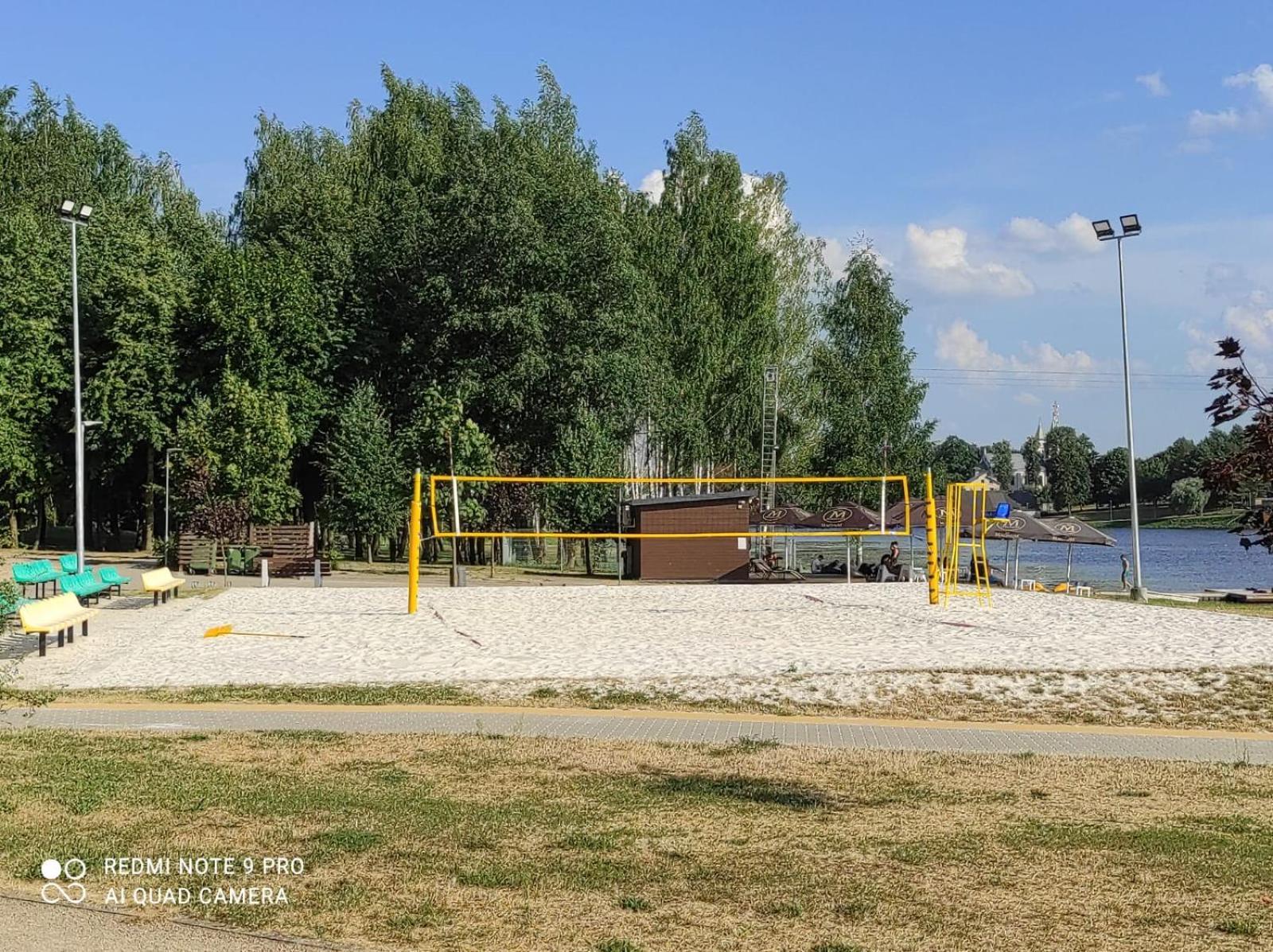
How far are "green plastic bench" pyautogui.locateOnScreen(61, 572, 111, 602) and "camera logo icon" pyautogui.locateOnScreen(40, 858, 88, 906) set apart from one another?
14936 millimetres

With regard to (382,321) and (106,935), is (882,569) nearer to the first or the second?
(382,321)

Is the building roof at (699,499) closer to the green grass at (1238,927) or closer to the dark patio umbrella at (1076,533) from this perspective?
the dark patio umbrella at (1076,533)

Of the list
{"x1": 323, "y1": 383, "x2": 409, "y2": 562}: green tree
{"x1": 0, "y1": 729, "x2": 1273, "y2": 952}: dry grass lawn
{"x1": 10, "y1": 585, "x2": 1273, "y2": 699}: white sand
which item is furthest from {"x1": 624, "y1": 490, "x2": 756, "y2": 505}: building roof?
{"x1": 0, "y1": 729, "x2": 1273, "y2": 952}: dry grass lawn

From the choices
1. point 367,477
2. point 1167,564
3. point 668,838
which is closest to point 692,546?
point 367,477

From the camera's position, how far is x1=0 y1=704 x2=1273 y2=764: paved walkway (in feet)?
34.5

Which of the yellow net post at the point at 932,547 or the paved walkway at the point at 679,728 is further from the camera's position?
the yellow net post at the point at 932,547

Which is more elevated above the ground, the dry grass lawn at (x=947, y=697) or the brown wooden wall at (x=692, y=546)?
the brown wooden wall at (x=692, y=546)

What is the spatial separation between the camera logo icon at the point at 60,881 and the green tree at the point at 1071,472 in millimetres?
129560

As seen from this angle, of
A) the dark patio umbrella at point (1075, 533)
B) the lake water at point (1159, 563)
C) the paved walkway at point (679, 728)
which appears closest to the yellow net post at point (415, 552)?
the paved walkway at point (679, 728)

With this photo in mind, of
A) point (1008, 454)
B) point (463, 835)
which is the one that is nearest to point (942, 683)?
point (463, 835)

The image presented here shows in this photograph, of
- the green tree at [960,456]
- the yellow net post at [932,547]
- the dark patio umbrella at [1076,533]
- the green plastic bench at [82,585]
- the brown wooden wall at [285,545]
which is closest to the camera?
the green plastic bench at [82,585]

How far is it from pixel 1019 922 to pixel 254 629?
14.5 meters

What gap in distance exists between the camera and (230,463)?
3619 cm

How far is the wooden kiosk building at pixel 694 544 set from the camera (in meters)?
32.5
